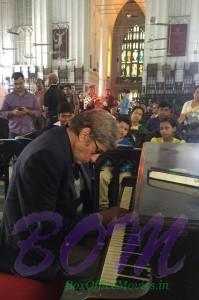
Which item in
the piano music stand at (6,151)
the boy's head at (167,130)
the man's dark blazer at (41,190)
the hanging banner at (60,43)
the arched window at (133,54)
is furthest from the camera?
the arched window at (133,54)

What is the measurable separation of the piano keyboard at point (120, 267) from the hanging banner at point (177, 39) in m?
17.1

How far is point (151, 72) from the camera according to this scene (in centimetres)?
1747

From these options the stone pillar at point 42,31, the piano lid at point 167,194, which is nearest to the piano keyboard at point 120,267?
the piano lid at point 167,194

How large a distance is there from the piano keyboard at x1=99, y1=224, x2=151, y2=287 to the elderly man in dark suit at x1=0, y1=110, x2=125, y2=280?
0.46 metres

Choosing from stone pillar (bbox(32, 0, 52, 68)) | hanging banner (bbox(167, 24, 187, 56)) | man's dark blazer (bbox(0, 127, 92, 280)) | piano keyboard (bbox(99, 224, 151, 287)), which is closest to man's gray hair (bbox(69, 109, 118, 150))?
man's dark blazer (bbox(0, 127, 92, 280))

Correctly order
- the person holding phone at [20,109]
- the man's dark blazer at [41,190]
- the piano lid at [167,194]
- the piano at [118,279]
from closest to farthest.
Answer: the piano at [118,279], the piano lid at [167,194], the man's dark blazer at [41,190], the person holding phone at [20,109]

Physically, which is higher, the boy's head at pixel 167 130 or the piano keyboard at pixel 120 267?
the boy's head at pixel 167 130

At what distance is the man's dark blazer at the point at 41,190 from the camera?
1646mm

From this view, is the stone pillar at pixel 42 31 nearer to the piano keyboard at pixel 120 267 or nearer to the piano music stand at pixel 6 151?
the piano music stand at pixel 6 151

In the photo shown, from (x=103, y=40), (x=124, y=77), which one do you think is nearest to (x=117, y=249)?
(x=103, y=40)

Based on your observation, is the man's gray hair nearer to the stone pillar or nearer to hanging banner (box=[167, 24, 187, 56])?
hanging banner (box=[167, 24, 187, 56])

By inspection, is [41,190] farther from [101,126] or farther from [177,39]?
[177,39]

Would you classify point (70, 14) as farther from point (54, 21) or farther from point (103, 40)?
point (103, 40)

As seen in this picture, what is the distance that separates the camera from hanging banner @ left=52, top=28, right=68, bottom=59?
1816 centimetres
